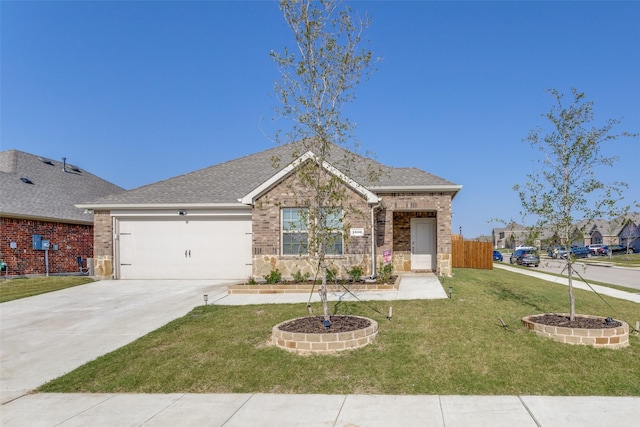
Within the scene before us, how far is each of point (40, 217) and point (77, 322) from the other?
12.7 metres

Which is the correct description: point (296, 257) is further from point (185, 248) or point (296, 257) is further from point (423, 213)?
point (423, 213)

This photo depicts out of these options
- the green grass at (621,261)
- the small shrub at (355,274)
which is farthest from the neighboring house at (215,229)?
the green grass at (621,261)

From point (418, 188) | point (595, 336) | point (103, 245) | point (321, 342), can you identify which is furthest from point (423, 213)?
point (103, 245)

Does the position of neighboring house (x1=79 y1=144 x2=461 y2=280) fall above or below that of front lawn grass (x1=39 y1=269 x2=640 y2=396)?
above

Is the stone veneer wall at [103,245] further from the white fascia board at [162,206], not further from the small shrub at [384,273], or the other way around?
the small shrub at [384,273]

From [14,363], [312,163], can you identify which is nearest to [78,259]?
[14,363]

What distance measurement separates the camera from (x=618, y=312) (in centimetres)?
1043

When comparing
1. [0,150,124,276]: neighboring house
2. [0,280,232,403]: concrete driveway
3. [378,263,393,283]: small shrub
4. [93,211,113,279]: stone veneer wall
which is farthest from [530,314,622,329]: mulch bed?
[0,150,124,276]: neighboring house

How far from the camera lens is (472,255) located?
70.6 feet

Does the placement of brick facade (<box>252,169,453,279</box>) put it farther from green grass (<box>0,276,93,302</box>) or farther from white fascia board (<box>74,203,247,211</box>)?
green grass (<box>0,276,93,302</box>)

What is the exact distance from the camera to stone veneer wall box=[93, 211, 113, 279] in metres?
16.7

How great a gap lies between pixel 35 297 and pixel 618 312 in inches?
648

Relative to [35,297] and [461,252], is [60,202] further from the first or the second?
[461,252]

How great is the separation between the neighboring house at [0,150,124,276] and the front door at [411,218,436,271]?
56.4ft
